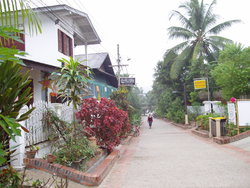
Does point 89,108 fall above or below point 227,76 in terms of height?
below

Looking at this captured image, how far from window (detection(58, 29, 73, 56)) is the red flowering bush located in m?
6.12

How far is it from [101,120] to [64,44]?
731cm

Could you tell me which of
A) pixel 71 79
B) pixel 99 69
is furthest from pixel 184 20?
pixel 71 79

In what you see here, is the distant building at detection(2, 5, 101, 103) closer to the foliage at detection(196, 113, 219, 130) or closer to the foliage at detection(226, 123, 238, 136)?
the foliage at detection(226, 123, 238, 136)

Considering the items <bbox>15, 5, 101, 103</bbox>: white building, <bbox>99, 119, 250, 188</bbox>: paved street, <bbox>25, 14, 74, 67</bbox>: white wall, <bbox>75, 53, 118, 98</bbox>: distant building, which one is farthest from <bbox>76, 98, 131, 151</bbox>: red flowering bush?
<bbox>75, 53, 118, 98</bbox>: distant building

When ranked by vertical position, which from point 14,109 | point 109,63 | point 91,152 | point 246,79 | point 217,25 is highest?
point 217,25

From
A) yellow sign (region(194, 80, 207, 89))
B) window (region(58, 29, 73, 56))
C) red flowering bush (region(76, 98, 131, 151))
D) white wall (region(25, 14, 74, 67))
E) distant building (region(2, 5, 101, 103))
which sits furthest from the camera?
yellow sign (region(194, 80, 207, 89))

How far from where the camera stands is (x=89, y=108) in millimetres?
10117

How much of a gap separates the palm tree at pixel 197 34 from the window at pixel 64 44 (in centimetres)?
1388

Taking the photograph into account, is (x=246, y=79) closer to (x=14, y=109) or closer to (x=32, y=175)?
(x=32, y=175)

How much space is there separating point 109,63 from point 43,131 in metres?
19.3

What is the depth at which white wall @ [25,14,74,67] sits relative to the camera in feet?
44.7

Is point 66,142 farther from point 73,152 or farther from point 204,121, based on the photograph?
point 204,121

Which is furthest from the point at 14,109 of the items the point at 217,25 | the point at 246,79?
the point at 217,25
